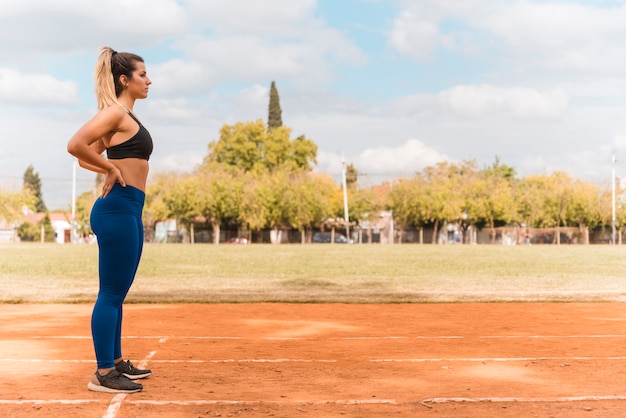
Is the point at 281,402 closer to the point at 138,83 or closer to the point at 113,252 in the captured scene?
the point at 113,252

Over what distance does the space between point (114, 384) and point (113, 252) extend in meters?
1.00

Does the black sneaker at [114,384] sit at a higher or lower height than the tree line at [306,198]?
lower

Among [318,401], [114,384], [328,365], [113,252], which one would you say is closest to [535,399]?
[318,401]

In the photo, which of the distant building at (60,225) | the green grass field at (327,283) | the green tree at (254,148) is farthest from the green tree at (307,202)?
the green grass field at (327,283)

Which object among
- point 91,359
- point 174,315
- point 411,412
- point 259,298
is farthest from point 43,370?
point 259,298

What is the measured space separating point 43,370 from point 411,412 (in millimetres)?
3481

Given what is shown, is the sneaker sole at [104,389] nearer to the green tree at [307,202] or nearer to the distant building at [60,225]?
the green tree at [307,202]

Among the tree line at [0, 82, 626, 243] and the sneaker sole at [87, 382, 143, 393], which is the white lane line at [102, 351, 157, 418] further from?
the tree line at [0, 82, 626, 243]

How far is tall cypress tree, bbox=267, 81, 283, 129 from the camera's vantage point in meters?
100

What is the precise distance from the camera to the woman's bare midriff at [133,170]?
5.88 meters

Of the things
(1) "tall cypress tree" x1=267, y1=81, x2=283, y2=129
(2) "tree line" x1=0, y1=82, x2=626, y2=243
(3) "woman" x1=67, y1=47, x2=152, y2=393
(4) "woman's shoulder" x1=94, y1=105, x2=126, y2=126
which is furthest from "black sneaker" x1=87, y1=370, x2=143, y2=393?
(1) "tall cypress tree" x1=267, y1=81, x2=283, y2=129

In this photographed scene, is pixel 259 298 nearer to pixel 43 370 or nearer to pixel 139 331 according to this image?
pixel 139 331

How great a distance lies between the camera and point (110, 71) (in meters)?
6.02

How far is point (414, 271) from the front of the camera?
90.0ft
